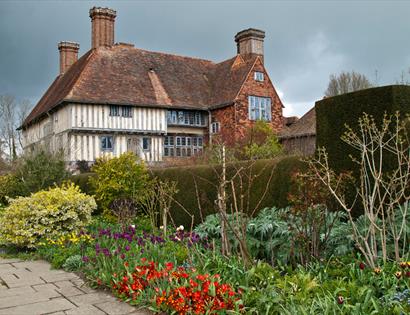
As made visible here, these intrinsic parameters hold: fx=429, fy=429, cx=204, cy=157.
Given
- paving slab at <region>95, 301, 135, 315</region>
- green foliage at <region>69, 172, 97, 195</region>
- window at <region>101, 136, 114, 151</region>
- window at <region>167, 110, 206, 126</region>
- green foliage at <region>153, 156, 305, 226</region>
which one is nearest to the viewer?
paving slab at <region>95, 301, 135, 315</region>

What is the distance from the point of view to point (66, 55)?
108 feet

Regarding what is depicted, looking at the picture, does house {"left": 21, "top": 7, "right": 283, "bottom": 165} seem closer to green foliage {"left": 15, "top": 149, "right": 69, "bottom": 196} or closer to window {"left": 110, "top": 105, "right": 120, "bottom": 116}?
window {"left": 110, "top": 105, "right": 120, "bottom": 116}

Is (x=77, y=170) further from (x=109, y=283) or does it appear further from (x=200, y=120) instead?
(x=109, y=283)

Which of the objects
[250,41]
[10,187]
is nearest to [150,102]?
[250,41]

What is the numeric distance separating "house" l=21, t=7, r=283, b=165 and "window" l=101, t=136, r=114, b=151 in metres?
0.06

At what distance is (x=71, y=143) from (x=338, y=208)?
20.2m

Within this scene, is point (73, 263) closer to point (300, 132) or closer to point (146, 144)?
point (146, 144)

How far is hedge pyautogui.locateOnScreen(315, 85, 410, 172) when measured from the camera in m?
6.11

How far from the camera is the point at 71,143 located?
950 inches

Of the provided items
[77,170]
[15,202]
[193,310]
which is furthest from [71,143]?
[193,310]

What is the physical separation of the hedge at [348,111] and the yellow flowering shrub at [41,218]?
4953 mm

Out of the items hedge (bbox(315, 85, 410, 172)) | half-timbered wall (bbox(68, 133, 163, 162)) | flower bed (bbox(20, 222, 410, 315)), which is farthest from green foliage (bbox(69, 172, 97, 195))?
hedge (bbox(315, 85, 410, 172))

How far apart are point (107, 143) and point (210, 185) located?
53.9 ft

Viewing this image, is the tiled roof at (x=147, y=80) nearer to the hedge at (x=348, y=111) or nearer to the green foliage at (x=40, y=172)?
the green foliage at (x=40, y=172)
